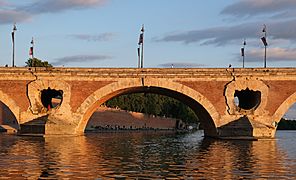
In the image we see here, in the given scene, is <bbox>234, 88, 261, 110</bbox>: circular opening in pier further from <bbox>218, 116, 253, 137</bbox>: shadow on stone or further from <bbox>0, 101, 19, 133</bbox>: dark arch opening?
<bbox>0, 101, 19, 133</bbox>: dark arch opening

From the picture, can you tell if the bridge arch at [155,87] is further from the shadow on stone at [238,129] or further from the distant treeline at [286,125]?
the distant treeline at [286,125]

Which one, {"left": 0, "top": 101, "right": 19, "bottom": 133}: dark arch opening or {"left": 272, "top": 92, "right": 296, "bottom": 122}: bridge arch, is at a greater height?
{"left": 272, "top": 92, "right": 296, "bottom": 122}: bridge arch

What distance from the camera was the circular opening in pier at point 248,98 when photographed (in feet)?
163

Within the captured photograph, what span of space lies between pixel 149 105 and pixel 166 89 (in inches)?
1912

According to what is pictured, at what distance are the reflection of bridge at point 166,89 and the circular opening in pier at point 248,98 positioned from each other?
0.47 m

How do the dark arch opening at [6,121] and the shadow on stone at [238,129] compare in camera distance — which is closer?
the shadow on stone at [238,129]

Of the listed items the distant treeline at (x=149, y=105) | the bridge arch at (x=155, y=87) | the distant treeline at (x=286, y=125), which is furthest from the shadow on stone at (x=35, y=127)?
the distant treeline at (x=286, y=125)

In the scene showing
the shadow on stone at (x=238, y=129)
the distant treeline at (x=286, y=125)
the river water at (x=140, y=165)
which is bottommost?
the distant treeline at (x=286, y=125)

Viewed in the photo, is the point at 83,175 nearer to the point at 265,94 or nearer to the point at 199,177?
the point at 199,177

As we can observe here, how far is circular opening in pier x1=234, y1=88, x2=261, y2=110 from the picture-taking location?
163 feet

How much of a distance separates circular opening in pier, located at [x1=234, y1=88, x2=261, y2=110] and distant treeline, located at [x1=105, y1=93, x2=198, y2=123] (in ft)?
126

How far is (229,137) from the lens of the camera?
157ft

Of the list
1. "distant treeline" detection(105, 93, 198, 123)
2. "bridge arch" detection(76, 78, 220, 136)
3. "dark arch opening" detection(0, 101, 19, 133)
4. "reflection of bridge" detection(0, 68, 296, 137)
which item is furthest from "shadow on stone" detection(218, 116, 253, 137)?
"distant treeline" detection(105, 93, 198, 123)

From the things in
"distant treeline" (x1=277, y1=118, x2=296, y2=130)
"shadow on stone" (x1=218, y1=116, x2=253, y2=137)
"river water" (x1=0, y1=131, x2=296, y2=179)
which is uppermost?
"shadow on stone" (x1=218, y1=116, x2=253, y2=137)
